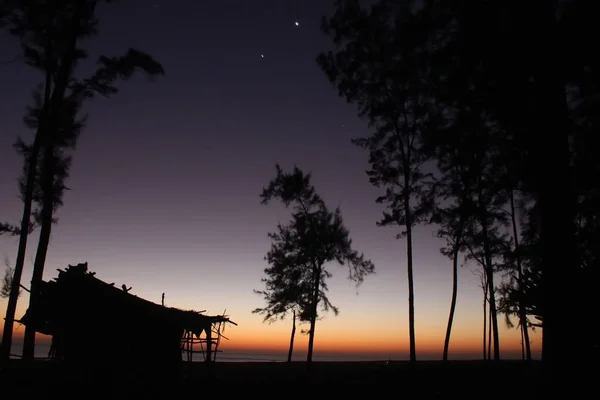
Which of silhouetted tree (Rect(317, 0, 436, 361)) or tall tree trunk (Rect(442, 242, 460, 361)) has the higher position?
silhouetted tree (Rect(317, 0, 436, 361))

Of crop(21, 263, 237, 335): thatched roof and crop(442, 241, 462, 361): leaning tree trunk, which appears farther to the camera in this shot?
crop(442, 241, 462, 361): leaning tree trunk

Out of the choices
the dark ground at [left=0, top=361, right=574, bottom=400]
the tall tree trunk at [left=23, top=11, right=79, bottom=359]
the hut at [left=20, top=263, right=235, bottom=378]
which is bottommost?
the dark ground at [left=0, top=361, right=574, bottom=400]

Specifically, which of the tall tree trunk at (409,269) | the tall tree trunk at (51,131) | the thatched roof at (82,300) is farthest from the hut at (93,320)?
the tall tree trunk at (409,269)

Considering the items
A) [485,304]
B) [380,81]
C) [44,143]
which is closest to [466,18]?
[380,81]

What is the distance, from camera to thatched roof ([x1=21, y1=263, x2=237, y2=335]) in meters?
15.9

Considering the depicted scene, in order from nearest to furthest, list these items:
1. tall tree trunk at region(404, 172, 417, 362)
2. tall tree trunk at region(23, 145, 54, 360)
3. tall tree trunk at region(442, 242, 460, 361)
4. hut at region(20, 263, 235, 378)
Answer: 1. hut at region(20, 263, 235, 378)
2. tall tree trunk at region(23, 145, 54, 360)
3. tall tree trunk at region(404, 172, 417, 362)
4. tall tree trunk at region(442, 242, 460, 361)

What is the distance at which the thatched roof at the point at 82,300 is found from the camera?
626 inches

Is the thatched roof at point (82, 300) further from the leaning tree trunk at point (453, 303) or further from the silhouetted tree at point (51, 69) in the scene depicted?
the leaning tree trunk at point (453, 303)

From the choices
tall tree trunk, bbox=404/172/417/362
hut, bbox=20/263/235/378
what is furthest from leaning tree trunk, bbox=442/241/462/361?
hut, bbox=20/263/235/378

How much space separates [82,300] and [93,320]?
80 centimetres

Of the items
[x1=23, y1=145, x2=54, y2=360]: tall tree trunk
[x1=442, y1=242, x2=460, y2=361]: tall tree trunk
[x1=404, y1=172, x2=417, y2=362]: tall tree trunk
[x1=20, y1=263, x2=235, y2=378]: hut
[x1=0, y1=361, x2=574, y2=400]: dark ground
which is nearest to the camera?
[x1=0, y1=361, x2=574, y2=400]: dark ground

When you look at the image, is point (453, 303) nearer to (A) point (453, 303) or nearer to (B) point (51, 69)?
(A) point (453, 303)

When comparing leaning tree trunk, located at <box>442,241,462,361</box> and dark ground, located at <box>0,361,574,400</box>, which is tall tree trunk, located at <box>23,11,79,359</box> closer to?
dark ground, located at <box>0,361,574,400</box>

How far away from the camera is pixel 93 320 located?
53.3 feet
